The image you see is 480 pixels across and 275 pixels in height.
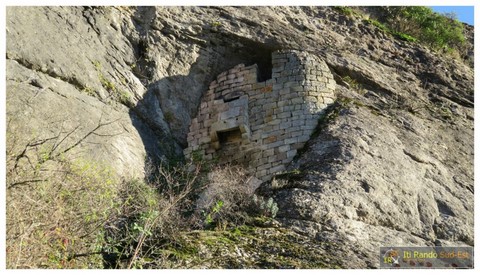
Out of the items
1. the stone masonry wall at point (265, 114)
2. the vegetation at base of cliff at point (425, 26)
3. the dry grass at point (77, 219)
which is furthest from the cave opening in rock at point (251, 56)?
the dry grass at point (77, 219)

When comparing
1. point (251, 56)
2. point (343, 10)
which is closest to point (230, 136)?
point (251, 56)

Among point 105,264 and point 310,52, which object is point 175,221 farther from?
point 310,52

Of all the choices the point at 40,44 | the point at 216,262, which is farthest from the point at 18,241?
the point at 40,44

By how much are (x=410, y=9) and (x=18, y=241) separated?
43.4 ft

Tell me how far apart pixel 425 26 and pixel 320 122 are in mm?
6828

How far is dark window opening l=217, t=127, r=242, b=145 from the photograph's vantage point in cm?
1252

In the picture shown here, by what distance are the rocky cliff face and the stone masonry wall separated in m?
0.28

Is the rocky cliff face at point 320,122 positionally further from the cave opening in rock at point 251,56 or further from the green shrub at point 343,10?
the green shrub at point 343,10

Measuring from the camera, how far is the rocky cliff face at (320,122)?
32.1ft

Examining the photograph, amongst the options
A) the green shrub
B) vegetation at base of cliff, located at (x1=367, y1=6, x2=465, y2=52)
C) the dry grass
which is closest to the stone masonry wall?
the dry grass

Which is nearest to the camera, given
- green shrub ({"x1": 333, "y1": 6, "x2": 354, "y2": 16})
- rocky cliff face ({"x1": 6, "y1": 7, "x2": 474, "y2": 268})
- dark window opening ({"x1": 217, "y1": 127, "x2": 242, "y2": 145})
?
rocky cliff face ({"x1": 6, "y1": 7, "x2": 474, "y2": 268})

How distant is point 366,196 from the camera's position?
10.0m

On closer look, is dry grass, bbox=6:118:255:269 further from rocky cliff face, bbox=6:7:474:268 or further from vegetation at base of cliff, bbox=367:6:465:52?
vegetation at base of cliff, bbox=367:6:465:52

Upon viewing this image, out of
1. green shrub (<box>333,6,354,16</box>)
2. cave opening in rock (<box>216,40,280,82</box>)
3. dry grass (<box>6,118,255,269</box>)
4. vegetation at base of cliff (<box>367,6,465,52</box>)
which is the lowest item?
dry grass (<box>6,118,255,269</box>)
